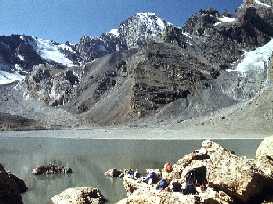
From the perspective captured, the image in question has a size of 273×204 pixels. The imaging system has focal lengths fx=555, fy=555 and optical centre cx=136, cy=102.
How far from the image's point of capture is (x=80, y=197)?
36.0 m

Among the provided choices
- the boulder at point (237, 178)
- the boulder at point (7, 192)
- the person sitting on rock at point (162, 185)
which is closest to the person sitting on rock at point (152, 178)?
the person sitting on rock at point (162, 185)

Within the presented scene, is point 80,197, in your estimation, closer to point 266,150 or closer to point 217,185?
point 266,150

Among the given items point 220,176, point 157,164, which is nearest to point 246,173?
point 220,176

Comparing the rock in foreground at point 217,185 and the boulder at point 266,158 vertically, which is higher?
the boulder at point 266,158

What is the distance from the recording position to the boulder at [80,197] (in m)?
35.4

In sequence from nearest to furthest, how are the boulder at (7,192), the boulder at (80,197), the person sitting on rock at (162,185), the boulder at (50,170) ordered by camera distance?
the person sitting on rock at (162,185)
the boulder at (7,192)
the boulder at (80,197)
the boulder at (50,170)

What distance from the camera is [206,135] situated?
5595 inches

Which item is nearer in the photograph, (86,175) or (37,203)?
(37,203)

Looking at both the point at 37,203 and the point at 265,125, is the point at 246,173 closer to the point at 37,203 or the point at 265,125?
the point at 37,203

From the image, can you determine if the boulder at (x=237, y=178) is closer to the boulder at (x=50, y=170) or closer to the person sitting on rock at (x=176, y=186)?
the person sitting on rock at (x=176, y=186)

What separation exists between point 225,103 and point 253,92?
11.4 meters

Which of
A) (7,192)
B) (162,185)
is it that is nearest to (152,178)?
(162,185)

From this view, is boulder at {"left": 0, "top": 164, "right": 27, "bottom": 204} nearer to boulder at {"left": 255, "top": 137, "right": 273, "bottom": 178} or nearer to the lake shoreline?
boulder at {"left": 255, "top": 137, "right": 273, "bottom": 178}

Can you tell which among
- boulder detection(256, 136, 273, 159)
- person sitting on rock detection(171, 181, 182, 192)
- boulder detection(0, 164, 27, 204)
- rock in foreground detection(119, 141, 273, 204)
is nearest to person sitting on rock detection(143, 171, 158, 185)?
rock in foreground detection(119, 141, 273, 204)
